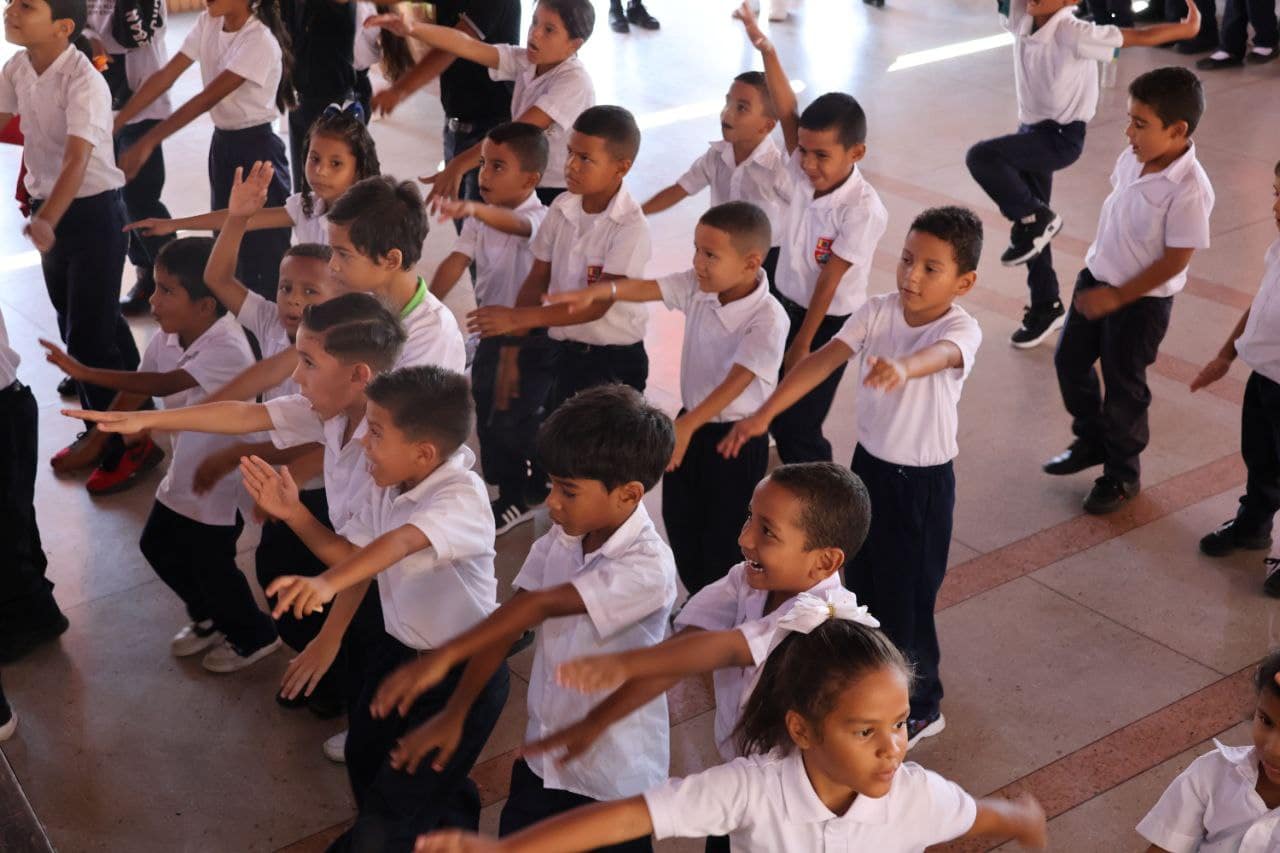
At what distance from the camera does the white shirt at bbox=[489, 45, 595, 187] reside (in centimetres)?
520

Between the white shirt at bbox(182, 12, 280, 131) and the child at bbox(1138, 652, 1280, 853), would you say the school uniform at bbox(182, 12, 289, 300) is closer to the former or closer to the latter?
the white shirt at bbox(182, 12, 280, 131)

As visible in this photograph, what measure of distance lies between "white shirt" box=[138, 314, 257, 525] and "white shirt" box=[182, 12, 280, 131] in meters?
1.85

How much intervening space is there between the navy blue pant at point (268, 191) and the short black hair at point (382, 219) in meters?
1.86

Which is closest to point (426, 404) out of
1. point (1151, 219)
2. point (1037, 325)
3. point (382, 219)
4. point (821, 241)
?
point (382, 219)

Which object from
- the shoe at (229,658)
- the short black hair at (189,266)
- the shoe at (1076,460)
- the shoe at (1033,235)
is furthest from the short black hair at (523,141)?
the shoe at (1033,235)

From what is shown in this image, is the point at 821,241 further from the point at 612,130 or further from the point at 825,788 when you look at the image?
the point at 825,788

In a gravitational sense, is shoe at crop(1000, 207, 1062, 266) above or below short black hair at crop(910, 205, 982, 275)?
below

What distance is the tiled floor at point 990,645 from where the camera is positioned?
3463 mm

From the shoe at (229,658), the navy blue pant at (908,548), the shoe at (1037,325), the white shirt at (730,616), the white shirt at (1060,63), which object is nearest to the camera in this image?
the white shirt at (730,616)

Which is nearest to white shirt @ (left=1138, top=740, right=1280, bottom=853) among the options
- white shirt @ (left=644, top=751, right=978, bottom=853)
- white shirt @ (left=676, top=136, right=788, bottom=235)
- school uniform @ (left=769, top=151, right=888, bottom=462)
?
white shirt @ (left=644, top=751, right=978, bottom=853)

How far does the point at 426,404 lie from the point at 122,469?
2.42 m

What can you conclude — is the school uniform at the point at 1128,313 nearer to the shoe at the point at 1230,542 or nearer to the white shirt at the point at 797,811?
the shoe at the point at 1230,542

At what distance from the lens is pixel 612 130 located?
4.23 meters

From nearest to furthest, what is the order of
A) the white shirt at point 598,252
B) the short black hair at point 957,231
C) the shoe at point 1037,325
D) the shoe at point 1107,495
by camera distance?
the short black hair at point 957,231 < the white shirt at point 598,252 < the shoe at point 1107,495 < the shoe at point 1037,325
